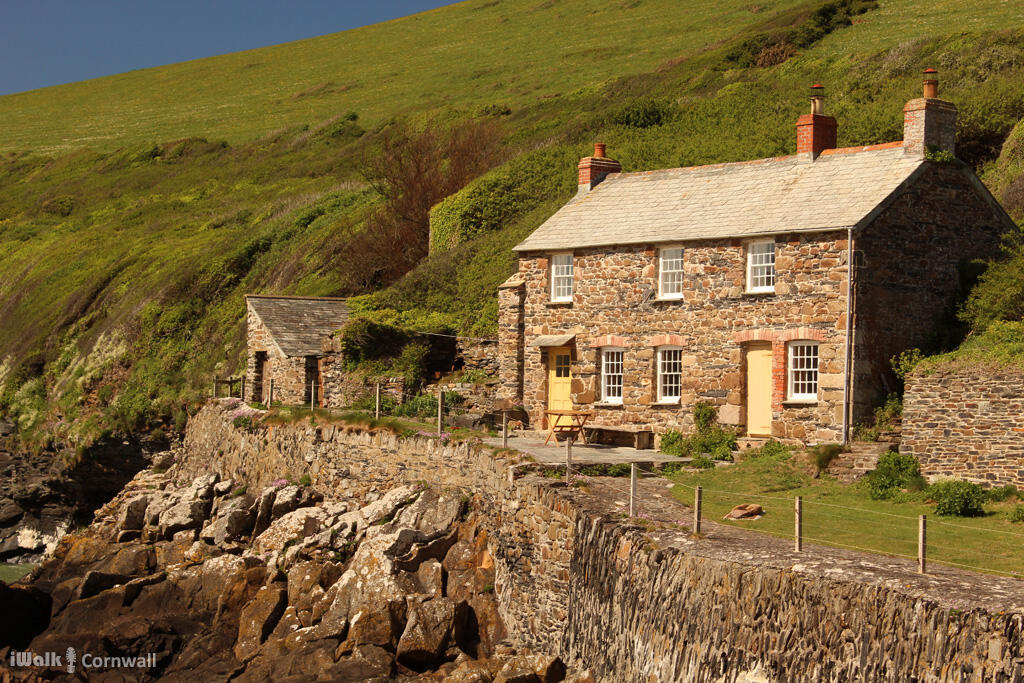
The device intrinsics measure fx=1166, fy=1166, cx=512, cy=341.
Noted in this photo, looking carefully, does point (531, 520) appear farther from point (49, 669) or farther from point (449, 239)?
point (449, 239)

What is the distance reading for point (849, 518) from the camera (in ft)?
64.1

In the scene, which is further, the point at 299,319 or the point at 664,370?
the point at 299,319

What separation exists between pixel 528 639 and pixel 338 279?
1116 inches

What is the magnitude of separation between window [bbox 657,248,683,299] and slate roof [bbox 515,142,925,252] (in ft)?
1.32

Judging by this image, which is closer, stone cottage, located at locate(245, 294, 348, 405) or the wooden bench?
the wooden bench

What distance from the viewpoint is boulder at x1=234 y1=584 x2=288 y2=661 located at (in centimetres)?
2239

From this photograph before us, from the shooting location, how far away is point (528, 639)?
67.1 feet

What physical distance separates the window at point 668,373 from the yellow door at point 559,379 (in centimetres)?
268

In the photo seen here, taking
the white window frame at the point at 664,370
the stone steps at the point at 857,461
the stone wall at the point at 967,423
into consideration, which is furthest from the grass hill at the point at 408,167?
the white window frame at the point at 664,370

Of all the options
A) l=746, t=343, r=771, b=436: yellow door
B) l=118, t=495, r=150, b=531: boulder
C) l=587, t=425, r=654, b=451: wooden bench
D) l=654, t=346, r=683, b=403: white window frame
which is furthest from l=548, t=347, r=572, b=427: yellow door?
l=118, t=495, r=150, b=531: boulder

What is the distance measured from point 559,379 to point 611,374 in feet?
5.37

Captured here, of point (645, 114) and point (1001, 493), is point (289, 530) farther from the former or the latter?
point (645, 114)

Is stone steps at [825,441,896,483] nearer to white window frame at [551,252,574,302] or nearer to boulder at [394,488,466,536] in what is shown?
boulder at [394,488,466,536]

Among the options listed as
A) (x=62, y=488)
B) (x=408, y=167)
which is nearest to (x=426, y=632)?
(x=62, y=488)
